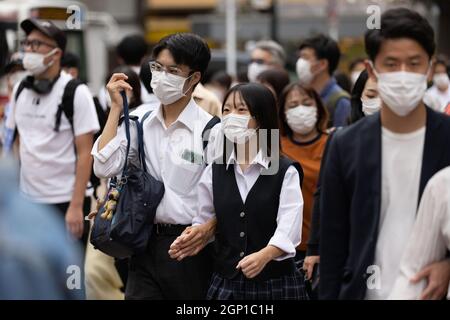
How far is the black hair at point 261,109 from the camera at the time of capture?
4742 millimetres

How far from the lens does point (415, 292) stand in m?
3.48

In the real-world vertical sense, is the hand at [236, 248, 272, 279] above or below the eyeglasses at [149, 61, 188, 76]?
below

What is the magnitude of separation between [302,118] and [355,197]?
251cm

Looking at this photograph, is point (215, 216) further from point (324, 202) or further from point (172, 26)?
point (172, 26)

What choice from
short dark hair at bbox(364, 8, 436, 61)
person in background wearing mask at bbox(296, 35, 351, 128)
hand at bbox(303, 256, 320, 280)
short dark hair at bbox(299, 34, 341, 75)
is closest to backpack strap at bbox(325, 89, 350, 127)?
person in background wearing mask at bbox(296, 35, 351, 128)

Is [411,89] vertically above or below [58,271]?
above

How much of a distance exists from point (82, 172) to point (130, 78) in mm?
757

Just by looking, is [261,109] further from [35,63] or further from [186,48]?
[35,63]

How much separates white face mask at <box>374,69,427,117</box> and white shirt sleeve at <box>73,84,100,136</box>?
306 centimetres

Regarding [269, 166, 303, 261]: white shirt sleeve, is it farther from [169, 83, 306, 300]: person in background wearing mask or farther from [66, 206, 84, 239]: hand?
[66, 206, 84, 239]: hand

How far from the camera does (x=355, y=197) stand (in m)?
3.61

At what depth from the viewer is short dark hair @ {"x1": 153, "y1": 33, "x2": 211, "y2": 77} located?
191 inches

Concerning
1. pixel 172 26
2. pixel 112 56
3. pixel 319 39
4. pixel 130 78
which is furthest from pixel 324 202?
pixel 172 26

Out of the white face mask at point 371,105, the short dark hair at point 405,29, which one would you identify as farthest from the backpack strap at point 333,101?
the short dark hair at point 405,29
